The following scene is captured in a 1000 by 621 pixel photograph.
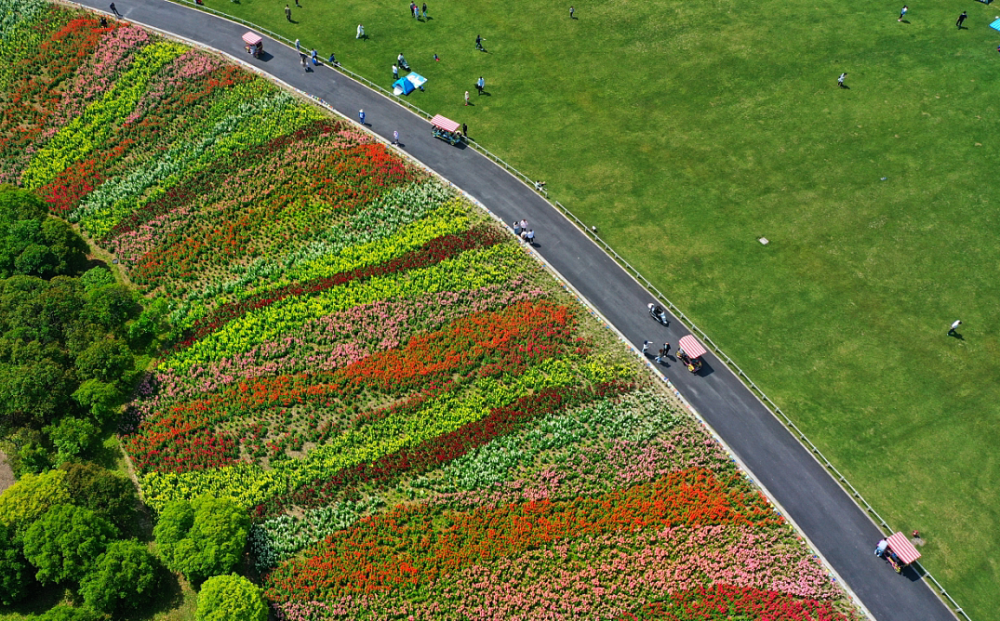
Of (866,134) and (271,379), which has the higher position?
(271,379)

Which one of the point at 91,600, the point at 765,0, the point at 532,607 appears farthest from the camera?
the point at 765,0

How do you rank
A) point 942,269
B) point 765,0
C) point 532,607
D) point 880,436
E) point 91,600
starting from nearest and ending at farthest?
1. point 91,600
2. point 532,607
3. point 880,436
4. point 942,269
5. point 765,0

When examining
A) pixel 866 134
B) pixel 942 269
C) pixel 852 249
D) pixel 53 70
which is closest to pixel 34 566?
pixel 53 70

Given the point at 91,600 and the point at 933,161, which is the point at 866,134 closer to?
the point at 933,161

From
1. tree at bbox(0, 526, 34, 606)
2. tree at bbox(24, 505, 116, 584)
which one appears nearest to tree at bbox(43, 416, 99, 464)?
tree at bbox(24, 505, 116, 584)

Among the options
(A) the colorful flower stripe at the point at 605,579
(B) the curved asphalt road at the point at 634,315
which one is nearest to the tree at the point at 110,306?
(A) the colorful flower stripe at the point at 605,579

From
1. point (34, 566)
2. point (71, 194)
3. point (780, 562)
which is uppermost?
point (71, 194)

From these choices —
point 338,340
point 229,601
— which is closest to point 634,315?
point 338,340

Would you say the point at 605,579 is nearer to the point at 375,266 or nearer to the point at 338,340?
the point at 338,340
